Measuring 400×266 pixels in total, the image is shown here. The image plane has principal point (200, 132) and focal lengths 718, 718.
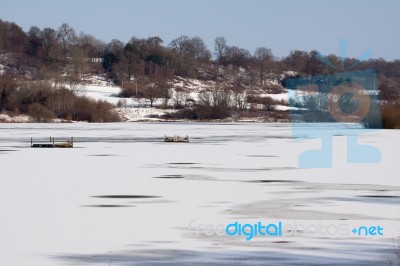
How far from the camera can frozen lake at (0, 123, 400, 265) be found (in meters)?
8.29

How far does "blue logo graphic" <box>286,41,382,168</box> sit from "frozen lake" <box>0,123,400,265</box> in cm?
293

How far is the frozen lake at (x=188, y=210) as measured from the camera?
8289 millimetres

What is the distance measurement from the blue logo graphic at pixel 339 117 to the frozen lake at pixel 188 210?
115 inches

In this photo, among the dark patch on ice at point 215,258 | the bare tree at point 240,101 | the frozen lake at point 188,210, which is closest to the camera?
the dark patch on ice at point 215,258

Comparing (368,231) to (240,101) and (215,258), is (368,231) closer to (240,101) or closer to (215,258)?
(215,258)

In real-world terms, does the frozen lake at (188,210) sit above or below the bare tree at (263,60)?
below

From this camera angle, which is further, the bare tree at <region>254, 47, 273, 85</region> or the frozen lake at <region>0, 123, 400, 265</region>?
the bare tree at <region>254, 47, 273, 85</region>

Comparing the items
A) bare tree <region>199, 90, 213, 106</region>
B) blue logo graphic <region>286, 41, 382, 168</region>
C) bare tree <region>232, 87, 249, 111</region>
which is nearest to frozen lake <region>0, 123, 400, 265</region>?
blue logo graphic <region>286, 41, 382, 168</region>

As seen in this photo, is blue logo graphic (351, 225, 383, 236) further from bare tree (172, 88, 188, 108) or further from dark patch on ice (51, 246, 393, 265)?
bare tree (172, 88, 188, 108)

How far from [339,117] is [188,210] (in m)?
55.4

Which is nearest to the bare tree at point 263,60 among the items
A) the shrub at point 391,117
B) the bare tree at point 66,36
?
the bare tree at point 66,36

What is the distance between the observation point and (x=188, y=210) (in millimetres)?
11180

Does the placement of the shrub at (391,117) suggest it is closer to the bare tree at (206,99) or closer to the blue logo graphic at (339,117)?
the blue logo graphic at (339,117)

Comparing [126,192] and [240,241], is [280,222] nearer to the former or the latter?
[240,241]
